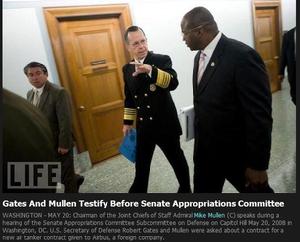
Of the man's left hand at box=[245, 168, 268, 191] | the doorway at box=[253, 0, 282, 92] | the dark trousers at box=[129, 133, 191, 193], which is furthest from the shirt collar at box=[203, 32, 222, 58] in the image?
the doorway at box=[253, 0, 282, 92]

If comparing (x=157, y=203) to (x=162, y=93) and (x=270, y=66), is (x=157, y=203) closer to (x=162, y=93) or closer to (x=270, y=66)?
(x=162, y=93)

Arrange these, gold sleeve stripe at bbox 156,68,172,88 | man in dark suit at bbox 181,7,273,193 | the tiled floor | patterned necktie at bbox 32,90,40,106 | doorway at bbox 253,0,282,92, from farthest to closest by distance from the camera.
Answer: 1. the tiled floor
2. doorway at bbox 253,0,282,92
3. patterned necktie at bbox 32,90,40,106
4. gold sleeve stripe at bbox 156,68,172,88
5. man in dark suit at bbox 181,7,273,193

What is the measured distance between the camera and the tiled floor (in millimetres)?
1817

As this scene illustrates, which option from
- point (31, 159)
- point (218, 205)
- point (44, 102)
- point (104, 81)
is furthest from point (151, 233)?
point (104, 81)

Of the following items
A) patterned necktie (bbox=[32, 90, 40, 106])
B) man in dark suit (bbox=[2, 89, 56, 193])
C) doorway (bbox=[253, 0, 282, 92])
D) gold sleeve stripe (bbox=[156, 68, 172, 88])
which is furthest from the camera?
doorway (bbox=[253, 0, 282, 92])

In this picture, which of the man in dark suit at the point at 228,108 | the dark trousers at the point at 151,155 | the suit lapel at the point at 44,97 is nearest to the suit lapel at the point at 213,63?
the man in dark suit at the point at 228,108

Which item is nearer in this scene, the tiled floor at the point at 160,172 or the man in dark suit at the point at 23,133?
the man in dark suit at the point at 23,133

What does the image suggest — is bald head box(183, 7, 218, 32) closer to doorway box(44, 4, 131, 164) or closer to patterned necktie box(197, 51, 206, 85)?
patterned necktie box(197, 51, 206, 85)

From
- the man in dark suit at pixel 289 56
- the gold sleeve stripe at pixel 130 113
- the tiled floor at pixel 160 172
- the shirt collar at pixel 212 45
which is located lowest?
the tiled floor at pixel 160 172

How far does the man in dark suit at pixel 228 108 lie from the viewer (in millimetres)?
1003

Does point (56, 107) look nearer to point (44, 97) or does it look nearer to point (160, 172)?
point (44, 97)

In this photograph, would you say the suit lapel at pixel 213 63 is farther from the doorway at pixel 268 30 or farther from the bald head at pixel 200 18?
the doorway at pixel 268 30

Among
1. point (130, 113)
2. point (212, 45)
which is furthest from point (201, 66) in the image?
point (130, 113)

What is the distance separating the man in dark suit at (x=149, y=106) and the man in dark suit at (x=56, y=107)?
0.36 m
